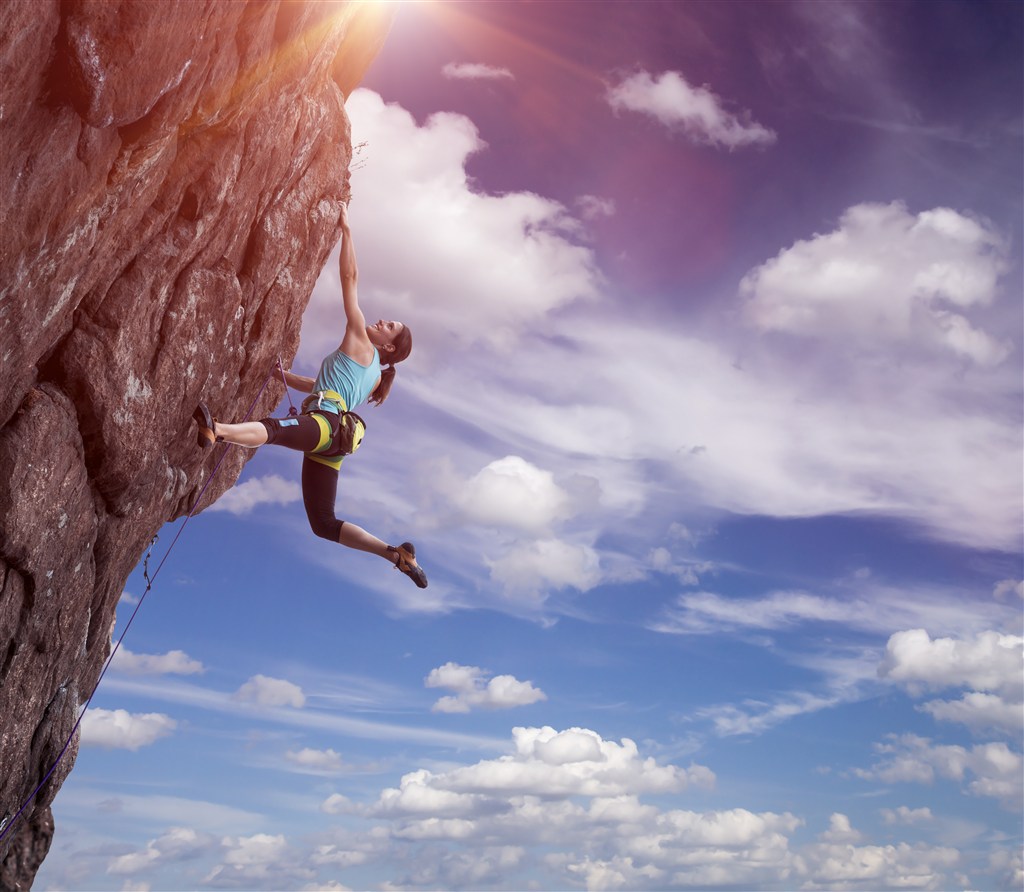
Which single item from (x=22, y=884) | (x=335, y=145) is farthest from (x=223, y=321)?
(x=22, y=884)

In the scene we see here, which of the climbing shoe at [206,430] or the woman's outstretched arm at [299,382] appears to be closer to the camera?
the climbing shoe at [206,430]

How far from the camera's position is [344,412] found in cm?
1083

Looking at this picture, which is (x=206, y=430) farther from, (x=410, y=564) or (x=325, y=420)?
(x=410, y=564)

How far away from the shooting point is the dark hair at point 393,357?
457 inches

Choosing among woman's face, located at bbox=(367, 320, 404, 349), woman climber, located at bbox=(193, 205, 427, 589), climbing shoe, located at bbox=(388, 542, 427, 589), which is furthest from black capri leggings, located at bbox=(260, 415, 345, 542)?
woman's face, located at bbox=(367, 320, 404, 349)

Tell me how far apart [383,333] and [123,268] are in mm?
3238

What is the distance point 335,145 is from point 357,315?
11.1 ft

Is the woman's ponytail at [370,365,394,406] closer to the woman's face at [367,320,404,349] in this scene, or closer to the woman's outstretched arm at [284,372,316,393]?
the woman's face at [367,320,404,349]

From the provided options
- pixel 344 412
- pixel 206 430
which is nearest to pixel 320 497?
pixel 344 412

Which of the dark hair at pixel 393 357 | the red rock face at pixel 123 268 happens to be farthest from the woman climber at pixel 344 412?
the red rock face at pixel 123 268

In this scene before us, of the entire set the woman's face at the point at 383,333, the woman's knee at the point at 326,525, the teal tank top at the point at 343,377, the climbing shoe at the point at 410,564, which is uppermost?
the woman's face at the point at 383,333

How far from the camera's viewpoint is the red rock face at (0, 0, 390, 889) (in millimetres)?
6809

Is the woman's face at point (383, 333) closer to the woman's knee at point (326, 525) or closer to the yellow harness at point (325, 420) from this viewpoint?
the yellow harness at point (325, 420)

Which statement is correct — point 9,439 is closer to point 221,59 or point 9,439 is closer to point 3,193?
point 3,193
